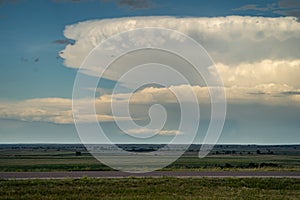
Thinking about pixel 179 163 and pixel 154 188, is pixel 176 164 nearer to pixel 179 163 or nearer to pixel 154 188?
pixel 179 163

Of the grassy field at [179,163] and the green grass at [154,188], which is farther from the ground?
the grassy field at [179,163]

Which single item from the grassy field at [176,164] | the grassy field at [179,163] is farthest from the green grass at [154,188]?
the grassy field at [176,164]

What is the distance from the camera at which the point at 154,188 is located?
94.3ft

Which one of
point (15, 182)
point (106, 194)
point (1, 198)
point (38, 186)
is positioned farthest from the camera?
point (15, 182)

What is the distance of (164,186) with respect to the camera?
29.8 metres

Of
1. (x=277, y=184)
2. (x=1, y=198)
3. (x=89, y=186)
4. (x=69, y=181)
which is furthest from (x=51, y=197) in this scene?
(x=277, y=184)

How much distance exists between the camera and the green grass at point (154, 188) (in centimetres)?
2578

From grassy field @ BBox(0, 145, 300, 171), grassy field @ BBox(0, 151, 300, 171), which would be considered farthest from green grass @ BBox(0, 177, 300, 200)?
grassy field @ BBox(0, 151, 300, 171)

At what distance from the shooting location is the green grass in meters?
25.8

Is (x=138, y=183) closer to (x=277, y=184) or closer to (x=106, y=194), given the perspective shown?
(x=106, y=194)

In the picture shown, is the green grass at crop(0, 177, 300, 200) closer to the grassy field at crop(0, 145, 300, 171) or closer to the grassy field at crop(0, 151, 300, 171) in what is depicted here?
the grassy field at crop(0, 145, 300, 171)

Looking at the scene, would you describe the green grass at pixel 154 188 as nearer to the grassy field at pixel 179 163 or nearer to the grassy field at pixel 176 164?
the grassy field at pixel 179 163

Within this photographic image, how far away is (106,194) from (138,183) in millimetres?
5100

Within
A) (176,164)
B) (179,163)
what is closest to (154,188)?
(176,164)
